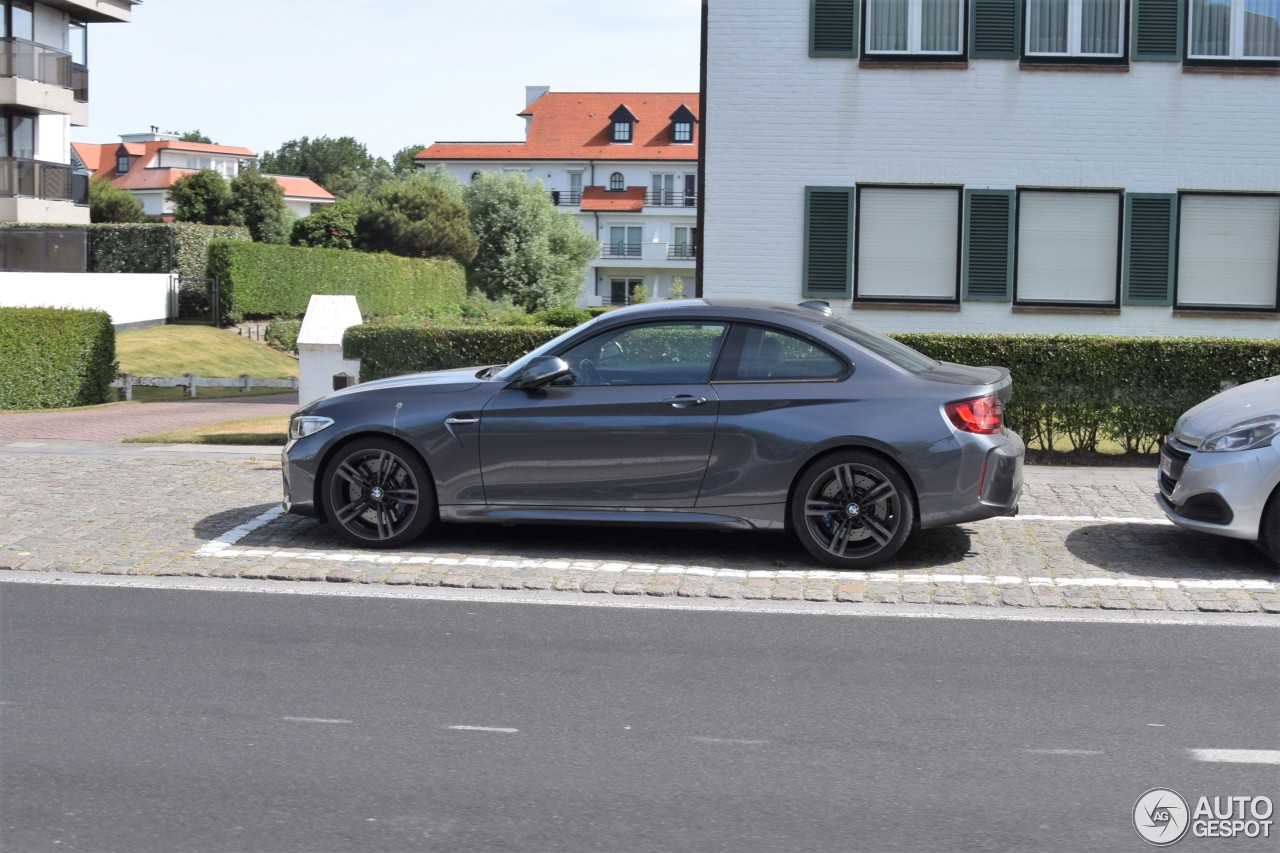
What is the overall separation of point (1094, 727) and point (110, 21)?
4845 centimetres

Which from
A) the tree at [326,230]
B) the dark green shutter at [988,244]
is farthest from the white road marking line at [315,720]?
the tree at [326,230]

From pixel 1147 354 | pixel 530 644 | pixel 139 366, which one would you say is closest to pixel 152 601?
pixel 530 644

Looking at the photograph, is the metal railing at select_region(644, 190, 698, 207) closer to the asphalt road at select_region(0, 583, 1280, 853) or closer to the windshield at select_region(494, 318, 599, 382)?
the windshield at select_region(494, 318, 599, 382)

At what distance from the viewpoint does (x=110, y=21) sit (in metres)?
47.3

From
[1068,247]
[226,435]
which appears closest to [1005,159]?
[1068,247]

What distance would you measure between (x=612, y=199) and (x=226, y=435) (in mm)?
74057

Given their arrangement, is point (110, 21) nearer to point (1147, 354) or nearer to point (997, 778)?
point (1147, 354)

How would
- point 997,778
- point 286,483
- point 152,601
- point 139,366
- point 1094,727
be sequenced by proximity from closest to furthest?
point 997,778
point 1094,727
point 152,601
point 286,483
point 139,366

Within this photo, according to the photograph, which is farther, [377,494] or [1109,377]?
[1109,377]

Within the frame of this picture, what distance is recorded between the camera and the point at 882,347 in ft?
29.4

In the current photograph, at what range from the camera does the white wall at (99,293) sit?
116 ft

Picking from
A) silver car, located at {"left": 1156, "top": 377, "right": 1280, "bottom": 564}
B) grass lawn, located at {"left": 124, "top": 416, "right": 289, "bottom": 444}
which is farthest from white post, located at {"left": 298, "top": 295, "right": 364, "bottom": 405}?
silver car, located at {"left": 1156, "top": 377, "right": 1280, "bottom": 564}

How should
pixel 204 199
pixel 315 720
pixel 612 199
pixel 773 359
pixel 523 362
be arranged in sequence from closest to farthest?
pixel 315 720
pixel 773 359
pixel 523 362
pixel 204 199
pixel 612 199

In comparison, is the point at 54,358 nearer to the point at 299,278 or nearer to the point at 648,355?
the point at 648,355
